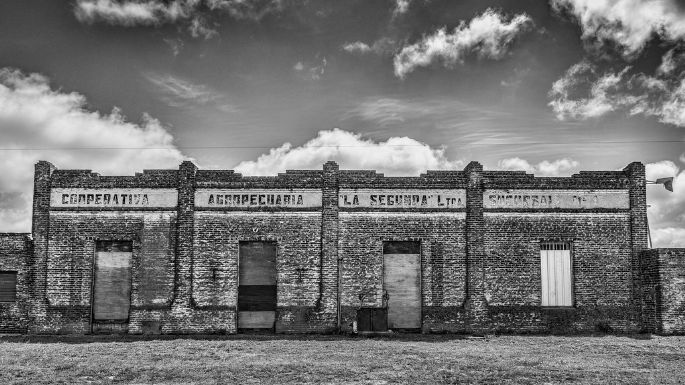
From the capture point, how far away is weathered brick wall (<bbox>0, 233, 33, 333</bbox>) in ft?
64.1

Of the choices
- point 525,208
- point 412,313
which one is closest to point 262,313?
point 412,313

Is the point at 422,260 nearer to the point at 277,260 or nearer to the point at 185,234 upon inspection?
the point at 277,260

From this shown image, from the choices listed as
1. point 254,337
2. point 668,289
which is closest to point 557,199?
point 668,289

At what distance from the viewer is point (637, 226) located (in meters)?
19.7

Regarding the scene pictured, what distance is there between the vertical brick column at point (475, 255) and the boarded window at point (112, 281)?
1082cm

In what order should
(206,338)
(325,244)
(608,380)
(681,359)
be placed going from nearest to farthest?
(608,380)
(681,359)
(206,338)
(325,244)

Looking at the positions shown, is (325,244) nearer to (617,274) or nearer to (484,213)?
(484,213)

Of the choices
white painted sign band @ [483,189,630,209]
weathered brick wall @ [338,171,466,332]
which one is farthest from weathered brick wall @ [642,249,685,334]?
weathered brick wall @ [338,171,466,332]

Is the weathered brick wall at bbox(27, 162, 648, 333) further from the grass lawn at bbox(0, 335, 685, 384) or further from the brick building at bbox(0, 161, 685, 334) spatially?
the grass lawn at bbox(0, 335, 685, 384)

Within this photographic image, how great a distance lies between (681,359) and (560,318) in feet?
15.8

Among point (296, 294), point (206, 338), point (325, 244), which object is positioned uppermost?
point (325, 244)

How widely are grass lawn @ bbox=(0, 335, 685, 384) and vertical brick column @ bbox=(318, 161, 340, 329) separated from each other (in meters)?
1.15

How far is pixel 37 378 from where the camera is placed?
39.1ft

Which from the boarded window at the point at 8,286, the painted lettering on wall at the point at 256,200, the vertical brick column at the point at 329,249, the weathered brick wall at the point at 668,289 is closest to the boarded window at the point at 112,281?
the boarded window at the point at 8,286
